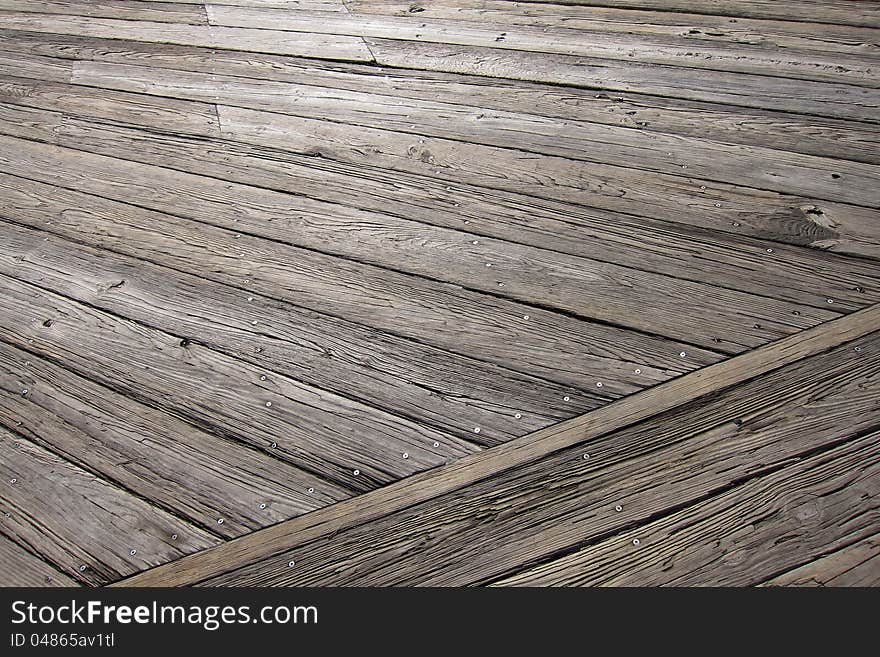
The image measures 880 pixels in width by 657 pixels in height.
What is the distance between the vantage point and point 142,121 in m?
2.15

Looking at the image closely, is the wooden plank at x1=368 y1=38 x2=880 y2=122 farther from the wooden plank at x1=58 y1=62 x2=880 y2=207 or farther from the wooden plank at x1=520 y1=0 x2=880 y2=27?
the wooden plank at x1=520 y1=0 x2=880 y2=27

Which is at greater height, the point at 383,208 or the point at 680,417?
the point at 383,208

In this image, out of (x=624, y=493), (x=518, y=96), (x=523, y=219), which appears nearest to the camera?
(x=624, y=493)

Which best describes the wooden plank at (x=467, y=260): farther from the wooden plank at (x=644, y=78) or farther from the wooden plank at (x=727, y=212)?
the wooden plank at (x=644, y=78)

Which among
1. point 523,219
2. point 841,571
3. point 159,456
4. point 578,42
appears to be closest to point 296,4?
point 578,42

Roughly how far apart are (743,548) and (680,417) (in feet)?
0.76

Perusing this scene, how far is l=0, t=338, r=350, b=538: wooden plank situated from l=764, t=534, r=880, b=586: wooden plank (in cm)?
60

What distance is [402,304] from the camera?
1514mm

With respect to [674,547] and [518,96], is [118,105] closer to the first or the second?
[518,96]

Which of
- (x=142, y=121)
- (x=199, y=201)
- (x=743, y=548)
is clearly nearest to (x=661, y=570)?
(x=743, y=548)

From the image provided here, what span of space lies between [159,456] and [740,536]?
2.73ft

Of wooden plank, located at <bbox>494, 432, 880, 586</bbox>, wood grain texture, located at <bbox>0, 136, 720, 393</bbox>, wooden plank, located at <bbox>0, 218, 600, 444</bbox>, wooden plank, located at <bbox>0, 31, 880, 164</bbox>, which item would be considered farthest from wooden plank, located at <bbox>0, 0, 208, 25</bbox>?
wooden plank, located at <bbox>494, 432, 880, 586</bbox>

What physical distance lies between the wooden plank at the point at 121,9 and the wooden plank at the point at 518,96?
0.21 meters

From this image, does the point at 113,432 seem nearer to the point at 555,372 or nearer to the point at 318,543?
the point at 318,543
